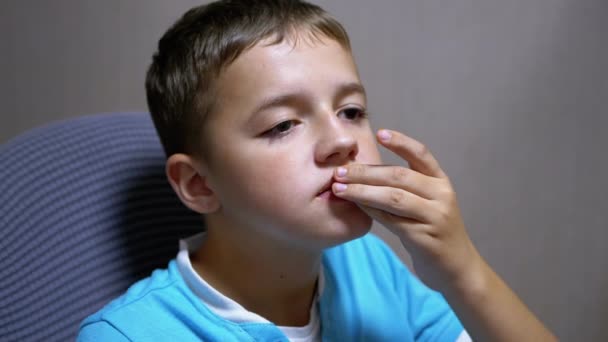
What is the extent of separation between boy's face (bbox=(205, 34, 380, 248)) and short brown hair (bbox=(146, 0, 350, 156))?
0.08 ft

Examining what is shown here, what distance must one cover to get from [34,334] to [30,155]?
250 millimetres

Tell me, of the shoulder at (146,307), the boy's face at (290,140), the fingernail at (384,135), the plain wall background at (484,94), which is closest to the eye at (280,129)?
the boy's face at (290,140)

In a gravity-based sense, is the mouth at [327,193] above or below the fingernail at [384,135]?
below

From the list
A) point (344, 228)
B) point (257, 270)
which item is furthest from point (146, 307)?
point (344, 228)

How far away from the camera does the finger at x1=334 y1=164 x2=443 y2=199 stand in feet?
2.14

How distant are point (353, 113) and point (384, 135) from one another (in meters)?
0.08

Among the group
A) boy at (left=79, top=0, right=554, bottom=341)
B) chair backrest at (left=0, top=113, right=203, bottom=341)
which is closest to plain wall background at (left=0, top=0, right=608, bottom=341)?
chair backrest at (left=0, top=113, right=203, bottom=341)

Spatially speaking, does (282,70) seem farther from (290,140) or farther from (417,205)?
(417,205)

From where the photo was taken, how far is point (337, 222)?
0.67 metres

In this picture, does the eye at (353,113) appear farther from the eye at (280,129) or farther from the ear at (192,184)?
the ear at (192,184)

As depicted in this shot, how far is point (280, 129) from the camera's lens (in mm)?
687

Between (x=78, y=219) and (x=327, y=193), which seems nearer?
(x=327, y=193)

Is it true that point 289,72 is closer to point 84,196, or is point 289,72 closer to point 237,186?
point 237,186

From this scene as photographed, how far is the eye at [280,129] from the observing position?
68cm
